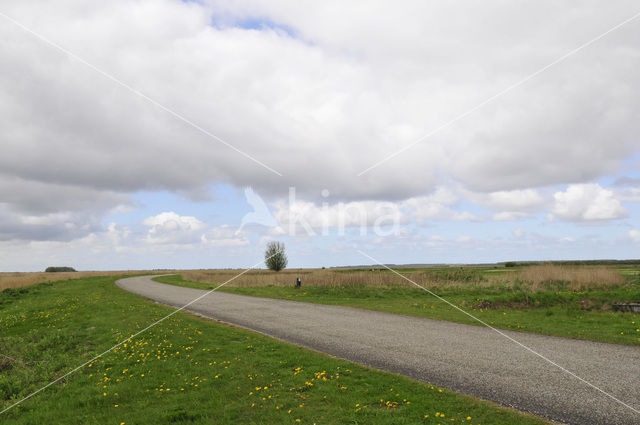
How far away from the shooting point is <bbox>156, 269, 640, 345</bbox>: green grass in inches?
509

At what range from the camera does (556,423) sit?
5836mm

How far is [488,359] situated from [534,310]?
1078cm

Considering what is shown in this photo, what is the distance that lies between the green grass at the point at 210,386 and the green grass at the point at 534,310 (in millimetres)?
8041

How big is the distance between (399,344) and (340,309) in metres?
8.43

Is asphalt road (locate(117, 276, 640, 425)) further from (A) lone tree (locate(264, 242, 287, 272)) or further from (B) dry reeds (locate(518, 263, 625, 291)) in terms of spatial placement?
(A) lone tree (locate(264, 242, 287, 272))

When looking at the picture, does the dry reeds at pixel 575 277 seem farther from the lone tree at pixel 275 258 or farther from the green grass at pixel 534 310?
the lone tree at pixel 275 258

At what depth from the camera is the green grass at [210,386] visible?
6.59 m

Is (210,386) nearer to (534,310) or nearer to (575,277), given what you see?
(534,310)

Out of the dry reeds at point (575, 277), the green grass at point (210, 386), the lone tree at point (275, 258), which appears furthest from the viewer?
the lone tree at point (275, 258)

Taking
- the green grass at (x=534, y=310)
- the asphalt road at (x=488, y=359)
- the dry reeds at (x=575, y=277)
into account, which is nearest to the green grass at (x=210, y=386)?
the asphalt road at (x=488, y=359)

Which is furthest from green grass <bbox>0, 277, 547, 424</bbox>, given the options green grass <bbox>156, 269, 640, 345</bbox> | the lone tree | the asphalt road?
the lone tree

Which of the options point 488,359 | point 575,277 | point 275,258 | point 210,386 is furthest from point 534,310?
point 275,258

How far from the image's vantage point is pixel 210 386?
8484 millimetres

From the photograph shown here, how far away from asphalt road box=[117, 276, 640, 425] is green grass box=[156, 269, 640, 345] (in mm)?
1400
